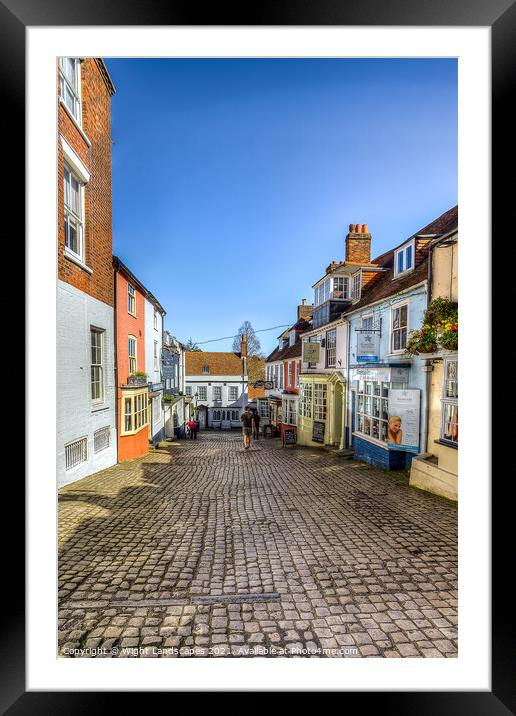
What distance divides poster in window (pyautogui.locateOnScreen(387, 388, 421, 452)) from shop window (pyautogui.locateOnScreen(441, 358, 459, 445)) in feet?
1.06

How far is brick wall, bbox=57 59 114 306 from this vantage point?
3.18 m

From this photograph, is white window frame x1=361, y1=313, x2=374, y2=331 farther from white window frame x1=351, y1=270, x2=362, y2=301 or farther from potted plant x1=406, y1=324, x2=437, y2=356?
potted plant x1=406, y1=324, x2=437, y2=356

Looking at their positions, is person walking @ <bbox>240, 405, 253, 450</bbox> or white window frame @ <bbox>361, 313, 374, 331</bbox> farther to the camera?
person walking @ <bbox>240, 405, 253, 450</bbox>

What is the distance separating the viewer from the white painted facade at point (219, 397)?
23.3 feet

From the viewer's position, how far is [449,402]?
4.02m

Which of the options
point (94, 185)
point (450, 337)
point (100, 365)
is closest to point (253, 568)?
point (100, 365)

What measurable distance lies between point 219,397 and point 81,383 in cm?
518

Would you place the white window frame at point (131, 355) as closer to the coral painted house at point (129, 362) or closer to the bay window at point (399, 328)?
the coral painted house at point (129, 362)

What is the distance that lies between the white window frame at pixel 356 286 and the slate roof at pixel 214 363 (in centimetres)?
304

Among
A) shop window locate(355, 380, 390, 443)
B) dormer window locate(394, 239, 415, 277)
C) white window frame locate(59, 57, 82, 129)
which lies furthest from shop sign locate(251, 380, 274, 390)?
white window frame locate(59, 57, 82, 129)

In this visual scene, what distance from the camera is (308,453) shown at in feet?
21.4

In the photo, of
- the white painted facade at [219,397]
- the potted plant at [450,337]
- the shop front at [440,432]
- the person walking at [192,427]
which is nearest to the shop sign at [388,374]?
the shop front at [440,432]

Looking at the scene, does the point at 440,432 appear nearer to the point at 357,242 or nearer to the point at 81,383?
the point at 357,242
